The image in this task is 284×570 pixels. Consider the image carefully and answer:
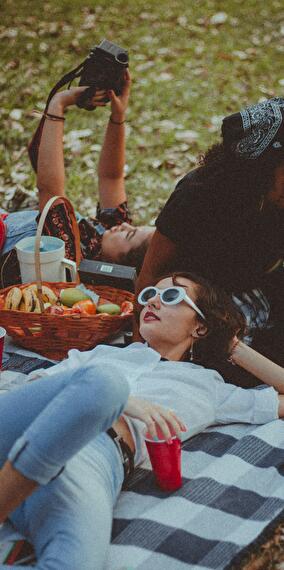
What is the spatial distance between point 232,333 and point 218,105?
423 centimetres

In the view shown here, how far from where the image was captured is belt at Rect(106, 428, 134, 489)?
2.21 metres

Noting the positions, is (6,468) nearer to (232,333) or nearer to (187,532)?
(187,532)

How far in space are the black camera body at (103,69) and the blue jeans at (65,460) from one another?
2.15 meters

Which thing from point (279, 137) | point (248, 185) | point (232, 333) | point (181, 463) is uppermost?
point (279, 137)

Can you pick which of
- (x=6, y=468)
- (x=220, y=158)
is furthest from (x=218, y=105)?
(x=6, y=468)

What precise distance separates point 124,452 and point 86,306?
112 centimetres

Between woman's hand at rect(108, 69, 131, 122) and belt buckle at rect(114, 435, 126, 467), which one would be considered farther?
woman's hand at rect(108, 69, 131, 122)

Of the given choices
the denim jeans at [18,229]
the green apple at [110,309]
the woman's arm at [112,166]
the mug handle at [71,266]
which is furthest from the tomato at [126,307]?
the woman's arm at [112,166]

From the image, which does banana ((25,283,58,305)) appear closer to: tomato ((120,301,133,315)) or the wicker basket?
the wicker basket

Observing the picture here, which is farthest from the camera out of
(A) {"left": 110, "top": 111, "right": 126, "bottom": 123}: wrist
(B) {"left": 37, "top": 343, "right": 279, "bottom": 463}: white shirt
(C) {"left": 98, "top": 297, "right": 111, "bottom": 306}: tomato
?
(A) {"left": 110, "top": 111, "right": 126, "bottom": 123}: wrist

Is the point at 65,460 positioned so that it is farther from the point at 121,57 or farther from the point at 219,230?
the point at 121,57

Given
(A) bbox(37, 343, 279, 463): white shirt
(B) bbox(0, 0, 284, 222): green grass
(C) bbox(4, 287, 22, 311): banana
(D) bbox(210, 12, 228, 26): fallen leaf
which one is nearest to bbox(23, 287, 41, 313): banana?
(C) bbox(4, 287, 22, 311): banana

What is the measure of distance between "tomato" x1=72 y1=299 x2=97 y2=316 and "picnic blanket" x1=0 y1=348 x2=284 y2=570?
865 millimetres

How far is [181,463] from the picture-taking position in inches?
98.3
